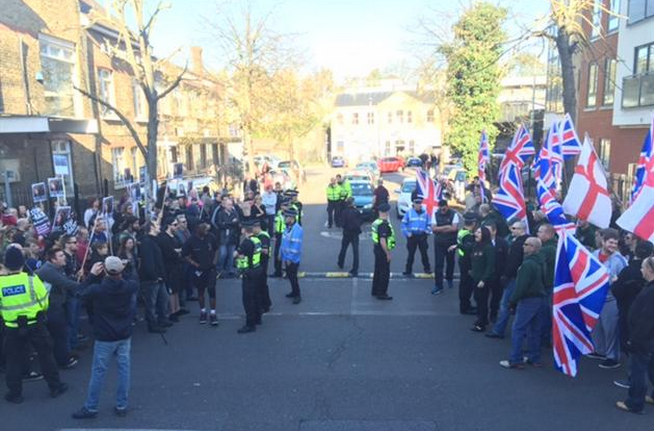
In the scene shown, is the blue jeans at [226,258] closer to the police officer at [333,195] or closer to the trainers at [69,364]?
the trainers at [69,364]

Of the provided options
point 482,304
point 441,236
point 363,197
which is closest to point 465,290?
point 482,304

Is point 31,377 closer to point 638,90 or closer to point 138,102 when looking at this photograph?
point 638,90

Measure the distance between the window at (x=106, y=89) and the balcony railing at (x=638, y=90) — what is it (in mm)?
20293

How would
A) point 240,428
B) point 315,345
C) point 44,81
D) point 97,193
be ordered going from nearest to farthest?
point 240,428 → point 315,345 → point 44,81 → point 97,193

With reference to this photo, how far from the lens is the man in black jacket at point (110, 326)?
5457 millimetres

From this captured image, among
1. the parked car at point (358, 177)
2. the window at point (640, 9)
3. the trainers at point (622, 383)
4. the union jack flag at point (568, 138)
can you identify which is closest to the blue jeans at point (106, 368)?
the trainers at point (622, 383)

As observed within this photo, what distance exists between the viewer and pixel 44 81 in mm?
17266

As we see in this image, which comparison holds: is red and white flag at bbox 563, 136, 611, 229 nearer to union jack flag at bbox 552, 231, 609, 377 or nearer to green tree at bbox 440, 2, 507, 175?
union jack flag at bbox 552, 231, 609, 377

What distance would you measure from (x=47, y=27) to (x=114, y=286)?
619 inches

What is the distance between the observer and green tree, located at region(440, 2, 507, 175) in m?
22.9

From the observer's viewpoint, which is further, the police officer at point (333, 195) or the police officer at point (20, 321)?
the police officer at point (333, 195)

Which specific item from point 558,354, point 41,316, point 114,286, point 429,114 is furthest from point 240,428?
point 429,114

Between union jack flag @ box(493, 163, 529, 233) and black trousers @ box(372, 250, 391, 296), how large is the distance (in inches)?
90.5

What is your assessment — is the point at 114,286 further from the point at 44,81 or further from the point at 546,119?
the point at 546,119
